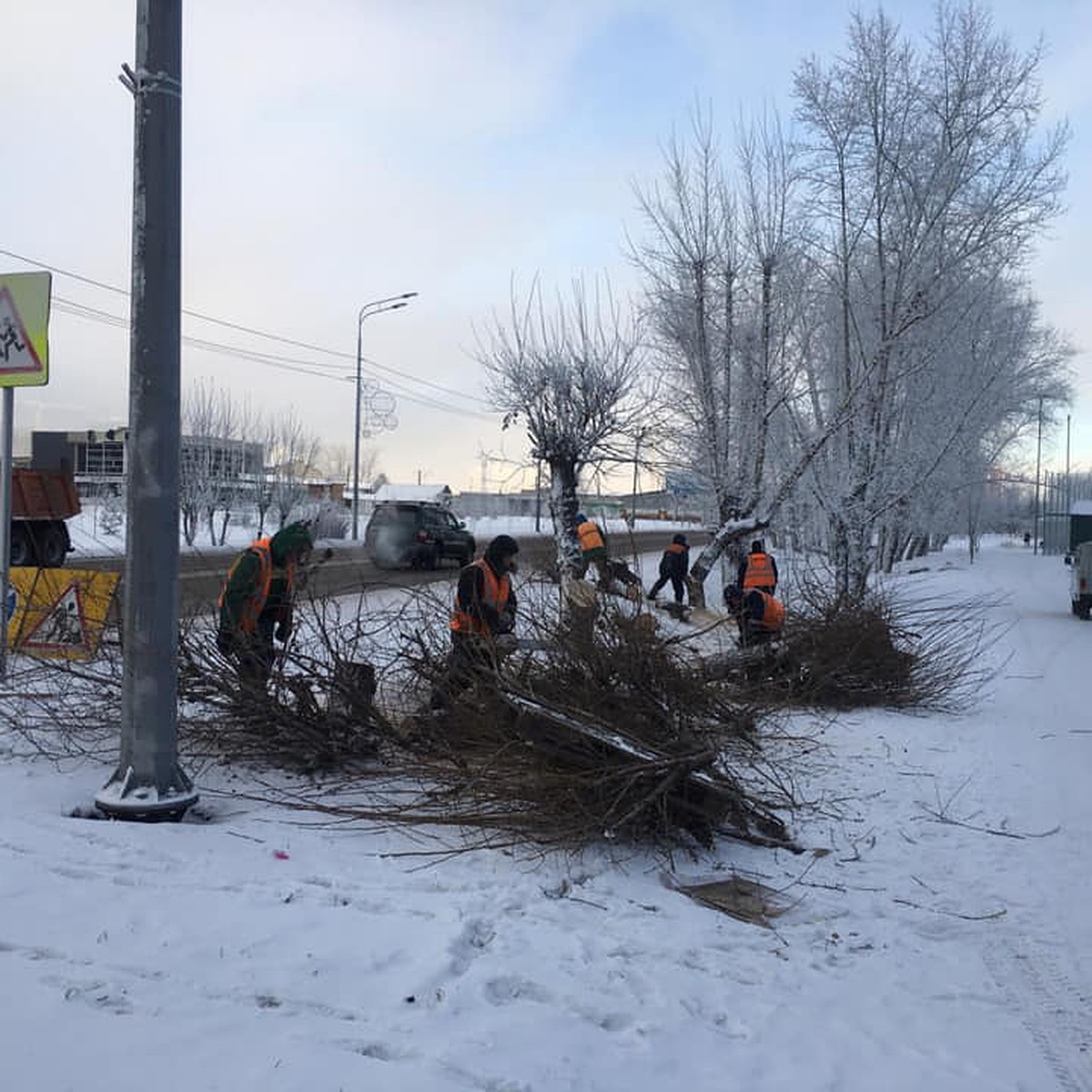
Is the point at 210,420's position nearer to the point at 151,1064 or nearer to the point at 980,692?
the point at 980,692

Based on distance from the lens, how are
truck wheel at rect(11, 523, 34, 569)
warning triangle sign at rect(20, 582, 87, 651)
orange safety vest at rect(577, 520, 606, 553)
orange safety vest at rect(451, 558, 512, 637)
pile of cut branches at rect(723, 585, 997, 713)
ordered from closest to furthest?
orange safety vest at rect(451, 558, 512, 637) < warning triangle sign at rect(20, 582, 87, 651) < pile of cut branches at rect(723, 585, 997, 713) < orange safety vest at rect(577, 520, 606, 553) < truck wheel at rect(11, 523, 34, 569)

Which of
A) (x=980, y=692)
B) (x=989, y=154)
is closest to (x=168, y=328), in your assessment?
(x=980, y=692)

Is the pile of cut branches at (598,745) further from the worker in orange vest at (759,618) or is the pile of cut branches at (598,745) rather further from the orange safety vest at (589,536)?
the orange safety vest at (589,536)

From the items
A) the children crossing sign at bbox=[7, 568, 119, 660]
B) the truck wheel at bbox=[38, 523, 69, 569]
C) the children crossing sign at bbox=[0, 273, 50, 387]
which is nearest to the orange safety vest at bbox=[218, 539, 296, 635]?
the children crossing sign at bbox=[7, 568, 119, 660]

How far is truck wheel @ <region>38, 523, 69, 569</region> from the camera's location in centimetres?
1916

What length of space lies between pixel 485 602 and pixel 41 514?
15027 millimetres

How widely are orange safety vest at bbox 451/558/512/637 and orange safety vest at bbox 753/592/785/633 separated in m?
2.63

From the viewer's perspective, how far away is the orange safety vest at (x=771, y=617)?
8469 millimetres

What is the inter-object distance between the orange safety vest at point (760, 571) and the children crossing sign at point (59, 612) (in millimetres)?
6418

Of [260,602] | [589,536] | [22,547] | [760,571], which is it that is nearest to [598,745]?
[260,602]

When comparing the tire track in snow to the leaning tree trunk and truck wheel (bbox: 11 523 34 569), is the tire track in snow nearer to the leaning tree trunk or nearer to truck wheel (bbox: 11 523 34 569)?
the leaning tree trunk

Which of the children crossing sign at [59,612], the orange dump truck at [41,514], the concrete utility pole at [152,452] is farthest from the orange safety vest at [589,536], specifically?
the orange dump truck at [41,514]

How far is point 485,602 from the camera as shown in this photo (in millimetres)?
6453

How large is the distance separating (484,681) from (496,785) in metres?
0.61
